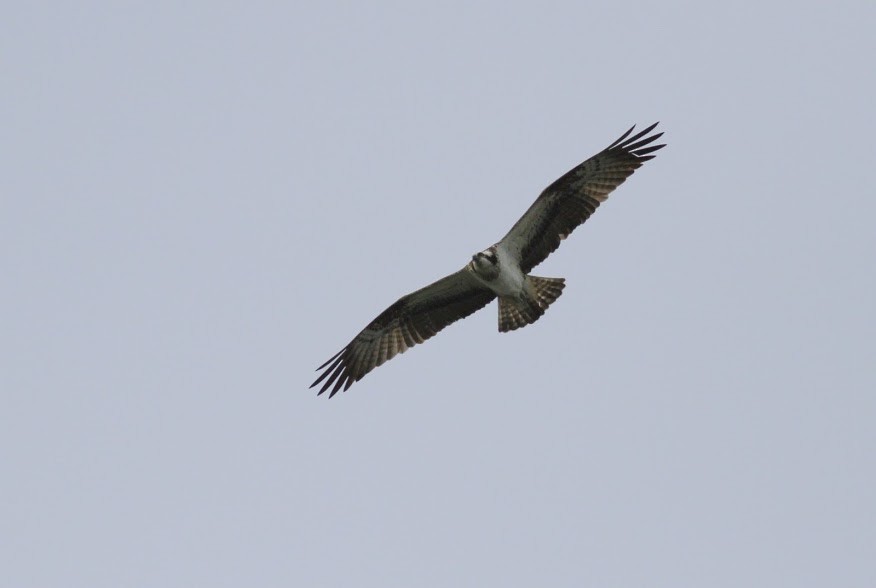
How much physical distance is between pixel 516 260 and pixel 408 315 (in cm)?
188

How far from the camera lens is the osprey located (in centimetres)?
1722

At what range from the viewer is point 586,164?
56.4ft

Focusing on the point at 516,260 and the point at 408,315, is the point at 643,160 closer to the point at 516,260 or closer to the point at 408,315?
the point at 516,260

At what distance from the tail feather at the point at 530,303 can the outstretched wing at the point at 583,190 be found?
22.4 inches

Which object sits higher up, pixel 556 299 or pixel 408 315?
pixel 408 315

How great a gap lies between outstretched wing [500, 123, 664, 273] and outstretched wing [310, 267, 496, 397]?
1.14 meters

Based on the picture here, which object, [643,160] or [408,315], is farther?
[408,315]

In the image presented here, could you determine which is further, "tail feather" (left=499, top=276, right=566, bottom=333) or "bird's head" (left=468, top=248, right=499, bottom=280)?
"tail feather" (left=499, top=276, right=566, bottom=333)

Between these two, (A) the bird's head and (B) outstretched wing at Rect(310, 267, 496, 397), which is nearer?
(A) the bird's head

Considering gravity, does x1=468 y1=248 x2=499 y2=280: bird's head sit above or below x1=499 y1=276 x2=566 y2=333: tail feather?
above

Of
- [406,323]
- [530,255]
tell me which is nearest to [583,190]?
[530,255]

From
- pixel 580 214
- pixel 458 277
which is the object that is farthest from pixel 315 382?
pixel 580 214

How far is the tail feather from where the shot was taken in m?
17.5

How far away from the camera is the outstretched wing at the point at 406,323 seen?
1816 centimetres
